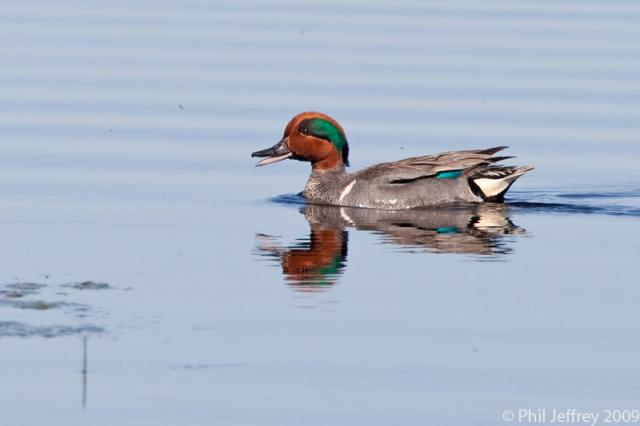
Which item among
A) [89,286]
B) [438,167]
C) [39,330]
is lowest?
[39,330]

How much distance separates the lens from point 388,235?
13.0 metres

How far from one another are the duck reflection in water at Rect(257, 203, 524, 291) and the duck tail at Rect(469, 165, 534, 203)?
0.12 m

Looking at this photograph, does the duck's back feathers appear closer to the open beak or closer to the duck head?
the duck head

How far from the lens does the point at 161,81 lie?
68.2ft

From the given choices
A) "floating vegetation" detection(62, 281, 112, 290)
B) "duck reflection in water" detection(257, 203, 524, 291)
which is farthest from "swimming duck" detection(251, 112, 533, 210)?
"floating vegetation" detection(62, 281, 112, 290)

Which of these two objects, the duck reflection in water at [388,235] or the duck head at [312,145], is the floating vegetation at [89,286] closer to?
the duck reflection in water at [388,235]

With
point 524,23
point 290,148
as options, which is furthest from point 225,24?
point 290,148

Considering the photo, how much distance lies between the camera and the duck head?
15477mm

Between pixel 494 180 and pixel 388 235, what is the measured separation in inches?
80.0

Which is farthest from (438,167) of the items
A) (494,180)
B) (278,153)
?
(278,153)

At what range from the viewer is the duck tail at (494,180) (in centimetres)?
1473

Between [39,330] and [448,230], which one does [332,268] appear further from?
[39,330]

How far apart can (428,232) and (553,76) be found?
340 inches

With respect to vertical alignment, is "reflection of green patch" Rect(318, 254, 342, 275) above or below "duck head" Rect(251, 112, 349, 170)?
below
